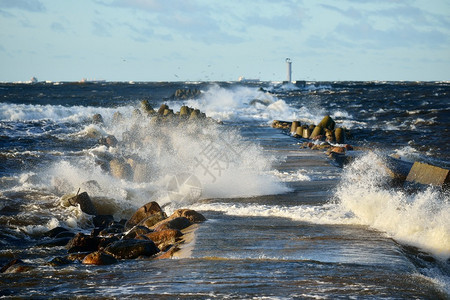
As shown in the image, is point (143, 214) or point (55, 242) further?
point (143, 214)

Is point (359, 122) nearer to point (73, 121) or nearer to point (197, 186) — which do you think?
point (73, 121)

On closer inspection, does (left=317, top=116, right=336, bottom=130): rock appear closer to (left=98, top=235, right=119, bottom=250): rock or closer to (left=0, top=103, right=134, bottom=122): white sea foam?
(left=0, top=103, right=134, bottom=122): white sea foam

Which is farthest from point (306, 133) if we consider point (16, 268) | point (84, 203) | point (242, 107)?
point (242, 107)

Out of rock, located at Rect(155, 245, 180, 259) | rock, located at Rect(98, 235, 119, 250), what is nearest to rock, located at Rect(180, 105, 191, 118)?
rock, located at Rect(98, 235, 119, 250)

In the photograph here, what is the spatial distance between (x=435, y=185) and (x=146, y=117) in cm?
2215

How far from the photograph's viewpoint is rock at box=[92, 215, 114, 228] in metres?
10.7

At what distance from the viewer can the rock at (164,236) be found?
7.99 m

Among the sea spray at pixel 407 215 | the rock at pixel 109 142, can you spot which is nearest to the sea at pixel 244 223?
the sea spray at pixel 407 215

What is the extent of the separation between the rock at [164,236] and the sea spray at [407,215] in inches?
108

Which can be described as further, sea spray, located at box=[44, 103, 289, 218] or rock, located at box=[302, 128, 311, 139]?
rock, located at box=[302, 128, 311, 139]

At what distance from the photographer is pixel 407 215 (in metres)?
8.01

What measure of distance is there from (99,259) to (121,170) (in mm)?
8146

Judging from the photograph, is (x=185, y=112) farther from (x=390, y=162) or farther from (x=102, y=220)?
(x=102, y=220)

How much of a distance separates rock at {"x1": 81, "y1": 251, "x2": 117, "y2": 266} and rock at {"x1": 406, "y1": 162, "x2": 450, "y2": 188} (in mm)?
6499
